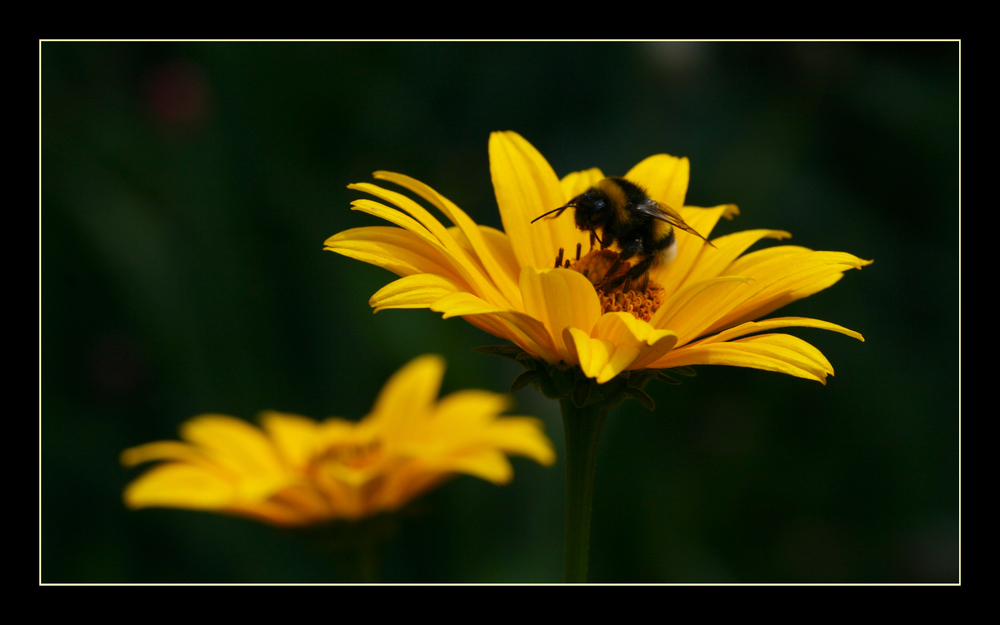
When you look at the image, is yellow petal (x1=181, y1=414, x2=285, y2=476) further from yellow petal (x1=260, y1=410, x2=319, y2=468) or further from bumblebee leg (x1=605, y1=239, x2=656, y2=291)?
bumblebee leg (x1=605, y1=239, x2=656, y2=291)

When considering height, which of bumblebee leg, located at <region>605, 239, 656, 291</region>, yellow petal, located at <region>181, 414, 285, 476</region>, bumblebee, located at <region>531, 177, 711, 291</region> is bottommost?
yellow petal, located at <region>181, 414, 285, 476</region>

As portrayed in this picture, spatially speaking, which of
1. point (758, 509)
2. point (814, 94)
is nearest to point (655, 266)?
point (758, 509)

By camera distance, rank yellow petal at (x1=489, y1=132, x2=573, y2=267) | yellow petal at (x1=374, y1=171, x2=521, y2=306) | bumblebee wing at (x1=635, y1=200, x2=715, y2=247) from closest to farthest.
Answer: yellow petal at (x1=374, y1=171, x2=521, y2=306) < bumblebee wing at (x1=635, y1=200, x2=715, y2=247) < yellow petal at (x1=489, y1=132, x2=573, y2=267)

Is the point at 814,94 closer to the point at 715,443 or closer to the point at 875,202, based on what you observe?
the point at 875,202

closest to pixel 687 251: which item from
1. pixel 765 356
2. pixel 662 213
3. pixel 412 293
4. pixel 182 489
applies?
pixel 662 213

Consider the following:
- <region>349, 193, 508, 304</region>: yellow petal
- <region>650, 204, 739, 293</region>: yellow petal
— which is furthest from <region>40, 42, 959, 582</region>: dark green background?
<region>349, 193, 508, 304</region>: yellow petal

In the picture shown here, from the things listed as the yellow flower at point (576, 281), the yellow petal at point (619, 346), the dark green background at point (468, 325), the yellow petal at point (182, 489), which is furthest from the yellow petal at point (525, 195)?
the dark green background at point (468, 325)
